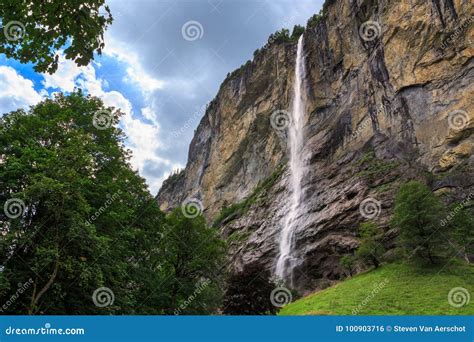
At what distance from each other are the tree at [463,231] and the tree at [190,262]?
17552 millimetres

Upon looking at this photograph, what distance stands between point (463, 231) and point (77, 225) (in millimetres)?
27821

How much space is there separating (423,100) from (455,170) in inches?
381

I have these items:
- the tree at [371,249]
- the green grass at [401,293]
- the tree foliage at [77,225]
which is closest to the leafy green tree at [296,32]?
the tree at [371,249]

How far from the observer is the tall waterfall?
4269 cm

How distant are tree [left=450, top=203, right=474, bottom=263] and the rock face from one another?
382 centimetres

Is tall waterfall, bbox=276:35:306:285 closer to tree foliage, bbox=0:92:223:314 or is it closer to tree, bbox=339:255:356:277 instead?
tree, bbox=339:255:356:277

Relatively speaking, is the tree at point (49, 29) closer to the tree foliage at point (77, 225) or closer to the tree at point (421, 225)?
the tree foliage at point (77, 225)

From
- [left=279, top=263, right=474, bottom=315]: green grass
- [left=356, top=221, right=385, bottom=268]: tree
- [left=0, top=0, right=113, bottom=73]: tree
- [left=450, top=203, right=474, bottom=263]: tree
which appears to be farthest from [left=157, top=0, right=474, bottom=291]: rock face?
[left=0, top=0, right=113, bottom=73]: tree

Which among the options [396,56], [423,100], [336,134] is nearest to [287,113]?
[336,134]

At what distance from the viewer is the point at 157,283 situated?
64.9ft

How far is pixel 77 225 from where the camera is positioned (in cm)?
1265

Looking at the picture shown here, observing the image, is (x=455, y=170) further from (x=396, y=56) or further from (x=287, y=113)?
(x=287, y=113)

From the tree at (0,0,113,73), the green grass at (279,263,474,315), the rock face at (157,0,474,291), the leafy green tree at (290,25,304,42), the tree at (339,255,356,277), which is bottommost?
the green grass at (279,263,474,315)

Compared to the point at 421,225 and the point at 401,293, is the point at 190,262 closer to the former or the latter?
the point at 401,293
